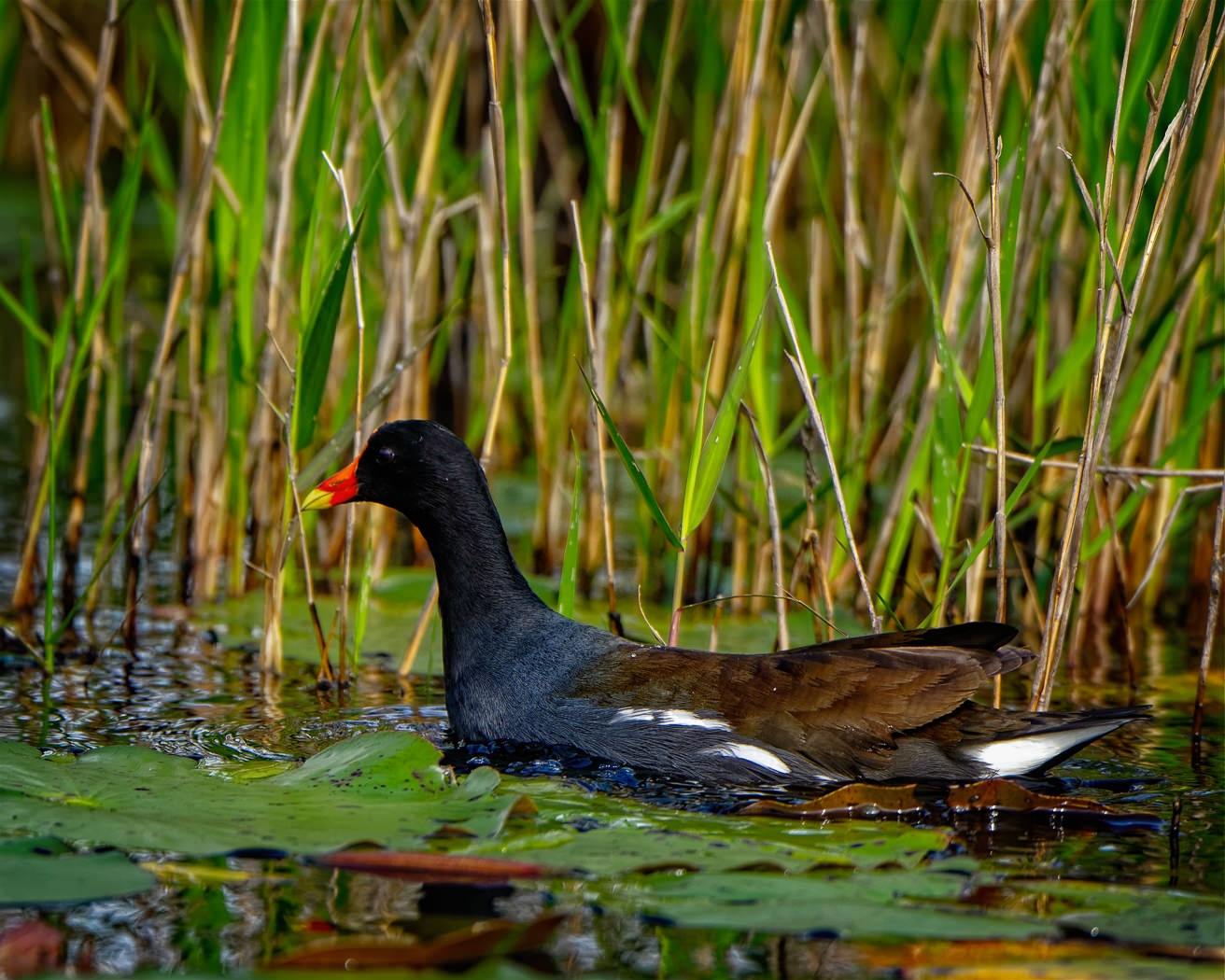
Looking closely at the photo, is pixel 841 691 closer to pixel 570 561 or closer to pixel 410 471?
pixel 570 561

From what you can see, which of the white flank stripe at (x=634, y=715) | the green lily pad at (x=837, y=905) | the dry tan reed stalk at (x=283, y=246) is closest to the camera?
the green lily pad at (x=837, y=905)

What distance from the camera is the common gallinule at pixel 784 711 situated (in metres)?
3.21

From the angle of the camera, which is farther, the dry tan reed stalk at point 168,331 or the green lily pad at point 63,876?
the dry tan reed stalk at point 168,331

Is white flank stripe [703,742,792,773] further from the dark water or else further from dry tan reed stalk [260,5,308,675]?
dry tan reed stalk [260,5,308,675]

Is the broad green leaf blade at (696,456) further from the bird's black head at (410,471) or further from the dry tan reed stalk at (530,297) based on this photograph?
the dry tan reed stalk at (530,297)

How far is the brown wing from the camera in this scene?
127 inches

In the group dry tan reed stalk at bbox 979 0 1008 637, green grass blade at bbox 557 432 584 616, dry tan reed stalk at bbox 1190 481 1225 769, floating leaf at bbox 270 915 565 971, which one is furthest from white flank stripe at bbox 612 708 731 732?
floating leaf at bbox 270 915 565 971

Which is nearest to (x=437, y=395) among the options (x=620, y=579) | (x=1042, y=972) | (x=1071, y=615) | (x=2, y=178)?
(x=620, y=579)

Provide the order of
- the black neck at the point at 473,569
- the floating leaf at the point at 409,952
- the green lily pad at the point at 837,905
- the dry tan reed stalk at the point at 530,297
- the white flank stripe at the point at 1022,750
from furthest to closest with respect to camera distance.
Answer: the dry tan reed stalk at the point at 530,297, the black neck at the point at 473,569, the white flank stripe at the point at 1022,750, the green lily pad at the point at 837,905, the floating leaf at the point at 409,952

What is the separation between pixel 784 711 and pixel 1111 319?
1.06 meters

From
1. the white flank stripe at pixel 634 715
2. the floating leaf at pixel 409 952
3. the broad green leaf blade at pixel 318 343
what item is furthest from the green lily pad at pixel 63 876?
the broad green leaf blade at pixel 318 343

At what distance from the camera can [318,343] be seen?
3557mm

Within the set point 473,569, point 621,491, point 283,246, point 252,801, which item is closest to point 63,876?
point 252,801

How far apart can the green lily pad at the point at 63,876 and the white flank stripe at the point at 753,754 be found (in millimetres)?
1272
